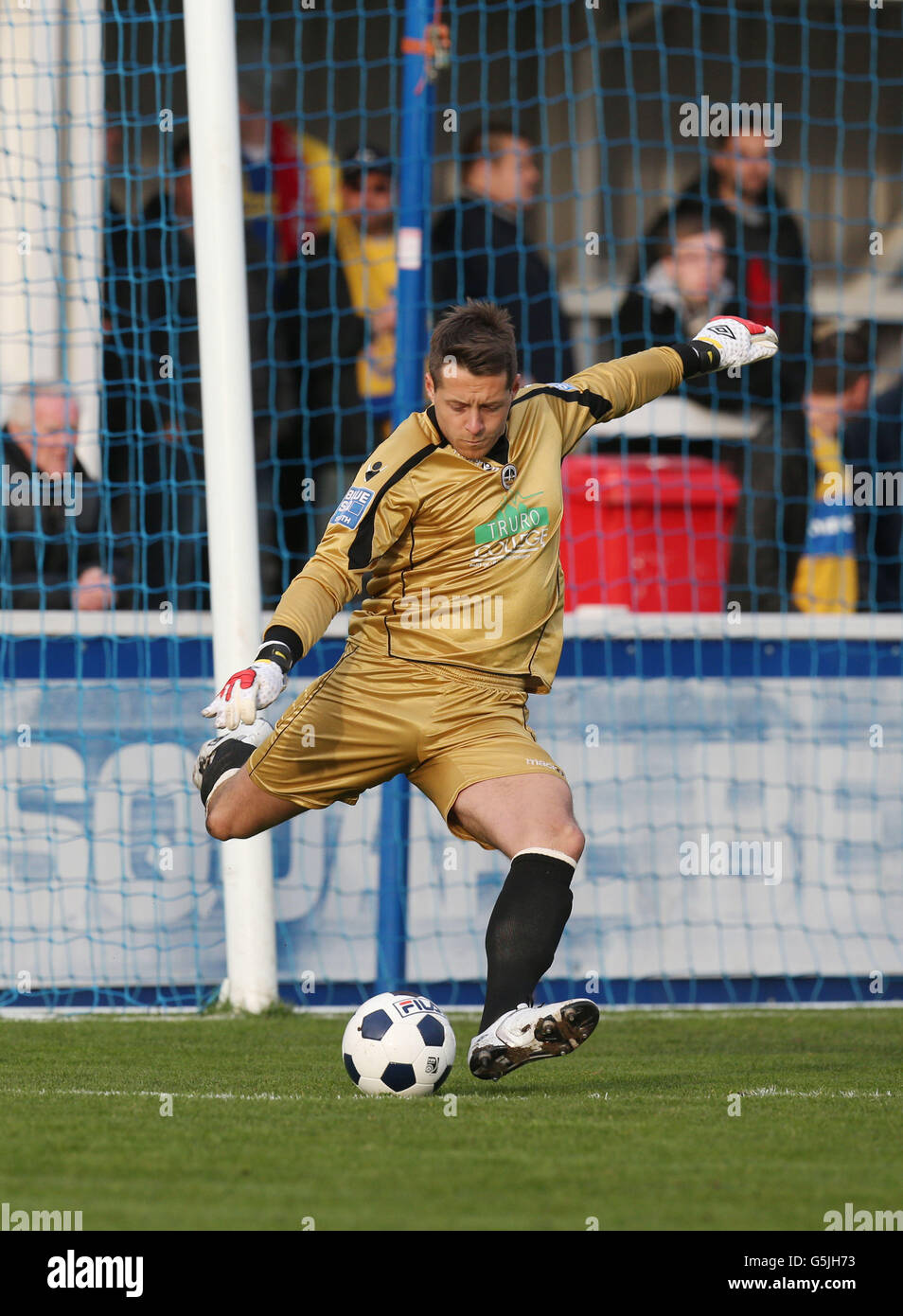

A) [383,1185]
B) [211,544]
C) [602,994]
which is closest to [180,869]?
[211,544]

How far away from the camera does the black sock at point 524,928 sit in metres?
4.70

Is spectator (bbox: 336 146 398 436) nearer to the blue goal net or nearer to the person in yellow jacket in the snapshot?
the blue goal net

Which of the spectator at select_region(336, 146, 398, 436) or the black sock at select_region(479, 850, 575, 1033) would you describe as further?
the spectator at select_region(336, 146, 398, 436)

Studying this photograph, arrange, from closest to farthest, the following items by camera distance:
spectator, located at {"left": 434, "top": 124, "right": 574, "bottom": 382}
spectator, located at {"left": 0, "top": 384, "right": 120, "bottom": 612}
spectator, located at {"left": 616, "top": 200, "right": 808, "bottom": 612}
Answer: spectator, located at {"left": 0, "top": 384, "right": 120, "bottom": 612}
spectator, located at {"left": 434, "top": 124, "right": 574, "bottom": 382}
spectator, located at {"left": 616, "top": 200, "right": 808, "bottom": 612}

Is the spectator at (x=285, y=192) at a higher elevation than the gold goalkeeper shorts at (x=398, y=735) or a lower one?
higher


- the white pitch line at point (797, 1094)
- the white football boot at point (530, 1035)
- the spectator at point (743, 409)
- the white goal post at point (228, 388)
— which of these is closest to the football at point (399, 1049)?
the white football boot at point (530, 1035)

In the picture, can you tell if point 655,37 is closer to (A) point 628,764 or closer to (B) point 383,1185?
(A) point 628,764

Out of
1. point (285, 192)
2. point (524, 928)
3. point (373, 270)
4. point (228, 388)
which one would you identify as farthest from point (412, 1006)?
point (285, 192)

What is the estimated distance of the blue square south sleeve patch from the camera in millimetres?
5012

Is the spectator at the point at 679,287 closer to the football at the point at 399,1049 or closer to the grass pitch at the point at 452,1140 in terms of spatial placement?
the grass pitch at the point at 452,1140

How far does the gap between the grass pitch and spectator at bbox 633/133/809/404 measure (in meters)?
3.75

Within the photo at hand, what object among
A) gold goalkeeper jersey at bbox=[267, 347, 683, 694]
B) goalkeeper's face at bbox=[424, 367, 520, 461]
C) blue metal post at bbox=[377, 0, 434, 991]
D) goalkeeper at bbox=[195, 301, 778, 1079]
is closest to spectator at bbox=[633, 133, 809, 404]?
blue metal post at bbox=[377, 0, 434, 991]

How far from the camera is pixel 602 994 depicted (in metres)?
7.62

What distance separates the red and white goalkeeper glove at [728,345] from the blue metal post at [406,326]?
6.18ft
